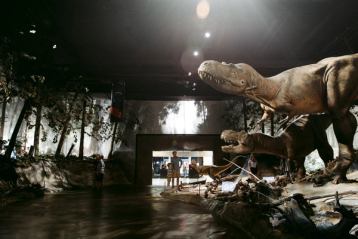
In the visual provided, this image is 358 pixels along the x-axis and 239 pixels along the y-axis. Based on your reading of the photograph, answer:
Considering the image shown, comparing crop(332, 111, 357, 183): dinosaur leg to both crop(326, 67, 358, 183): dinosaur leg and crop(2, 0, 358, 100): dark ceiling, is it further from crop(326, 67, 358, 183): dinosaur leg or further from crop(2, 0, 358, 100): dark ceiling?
crop(2, 0, 358, 100): dark ceiling

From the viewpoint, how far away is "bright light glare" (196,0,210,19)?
29.6 ft

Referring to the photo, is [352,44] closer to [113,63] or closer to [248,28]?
[248,28]

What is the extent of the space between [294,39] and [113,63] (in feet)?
25.6

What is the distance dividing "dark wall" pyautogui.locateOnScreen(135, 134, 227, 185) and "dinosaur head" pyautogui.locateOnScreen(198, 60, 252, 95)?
48.8ft

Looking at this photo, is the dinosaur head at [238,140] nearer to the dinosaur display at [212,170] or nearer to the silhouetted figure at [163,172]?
the dinosaur display at [212,170]

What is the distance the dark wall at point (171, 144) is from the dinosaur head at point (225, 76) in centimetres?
1486

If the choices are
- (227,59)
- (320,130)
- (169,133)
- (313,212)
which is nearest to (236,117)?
(169,133)

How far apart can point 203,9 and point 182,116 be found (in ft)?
34.6

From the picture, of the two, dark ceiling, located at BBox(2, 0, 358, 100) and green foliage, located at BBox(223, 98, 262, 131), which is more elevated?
dark ceiling, located at BBox(2, 0, 358, 100)

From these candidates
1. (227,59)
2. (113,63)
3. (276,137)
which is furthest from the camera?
(113,63)

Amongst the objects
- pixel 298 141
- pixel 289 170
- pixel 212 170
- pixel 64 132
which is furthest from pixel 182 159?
pixel 298 141

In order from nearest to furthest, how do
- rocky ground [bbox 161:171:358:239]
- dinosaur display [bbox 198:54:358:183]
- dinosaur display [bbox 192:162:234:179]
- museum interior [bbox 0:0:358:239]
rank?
rocky ground [bbox 161:171:358:239]
museum interior [bbox 0:0:358:239]
dinosaur display [bbox 198:54:358:183]
dinosaur display [bbox 192:162:234:179]

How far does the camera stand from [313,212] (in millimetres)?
3650

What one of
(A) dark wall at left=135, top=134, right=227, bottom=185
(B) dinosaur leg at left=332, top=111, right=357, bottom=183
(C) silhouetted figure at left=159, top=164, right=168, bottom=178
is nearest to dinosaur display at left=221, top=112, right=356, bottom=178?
(B) dinosaur leg at left=332, top=111, right=357, bottom=183
